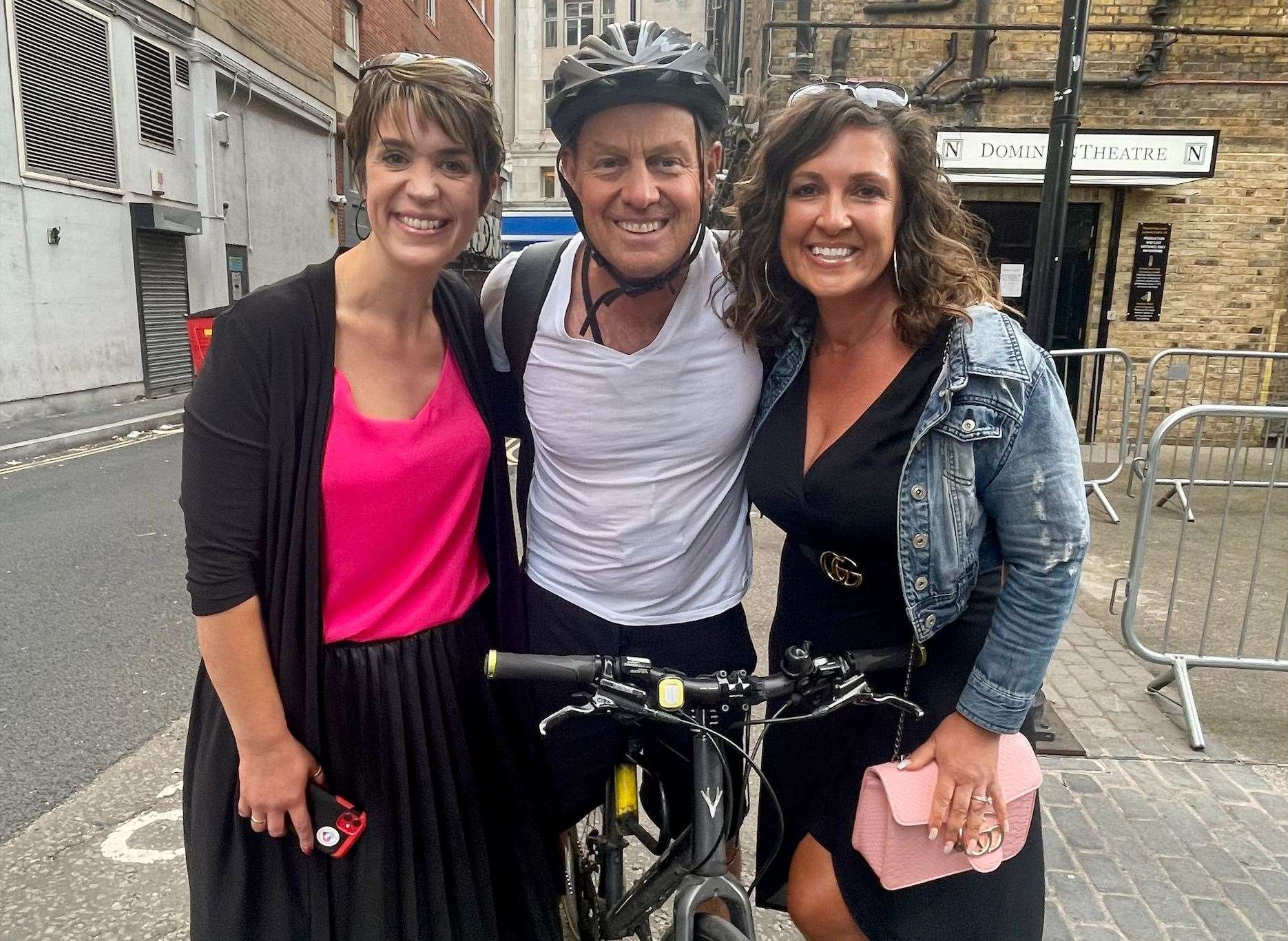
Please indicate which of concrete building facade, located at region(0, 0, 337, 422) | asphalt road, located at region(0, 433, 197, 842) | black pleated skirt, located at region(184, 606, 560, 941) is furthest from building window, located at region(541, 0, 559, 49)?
black pleated skirt, located at region(184, 606, 560, 941)

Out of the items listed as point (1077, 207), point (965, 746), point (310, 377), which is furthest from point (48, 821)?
point (1077, 207)

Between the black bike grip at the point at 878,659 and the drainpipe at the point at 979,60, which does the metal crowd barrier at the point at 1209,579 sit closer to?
the black bike grip at the point at 878,659

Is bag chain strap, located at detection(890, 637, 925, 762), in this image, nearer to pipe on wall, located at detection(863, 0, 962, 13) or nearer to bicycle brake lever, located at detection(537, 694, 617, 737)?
bicycle brake lever, located at detection(537, 694, 617, 737)

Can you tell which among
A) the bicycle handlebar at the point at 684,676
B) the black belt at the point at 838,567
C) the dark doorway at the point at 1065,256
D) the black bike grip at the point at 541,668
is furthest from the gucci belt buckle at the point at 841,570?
the dark doorway at the point at 1065,256

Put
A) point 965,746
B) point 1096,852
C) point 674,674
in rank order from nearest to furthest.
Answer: point 674,674
point 965,746
point 1096,852

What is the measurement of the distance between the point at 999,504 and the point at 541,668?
84cm

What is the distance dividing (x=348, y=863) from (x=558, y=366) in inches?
41.5

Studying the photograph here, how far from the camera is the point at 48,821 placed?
2969 mm

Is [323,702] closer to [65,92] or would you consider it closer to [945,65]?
[945,65]

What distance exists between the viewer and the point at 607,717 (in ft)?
6.22

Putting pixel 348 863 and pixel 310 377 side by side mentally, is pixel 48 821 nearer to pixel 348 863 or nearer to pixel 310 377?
pixel 348 863

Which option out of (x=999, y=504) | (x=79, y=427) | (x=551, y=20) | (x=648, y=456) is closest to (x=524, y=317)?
(x=648, y=456)

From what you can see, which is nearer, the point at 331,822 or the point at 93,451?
the point at 331,822

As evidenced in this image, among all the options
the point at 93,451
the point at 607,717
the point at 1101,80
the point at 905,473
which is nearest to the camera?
the point at 905,473
